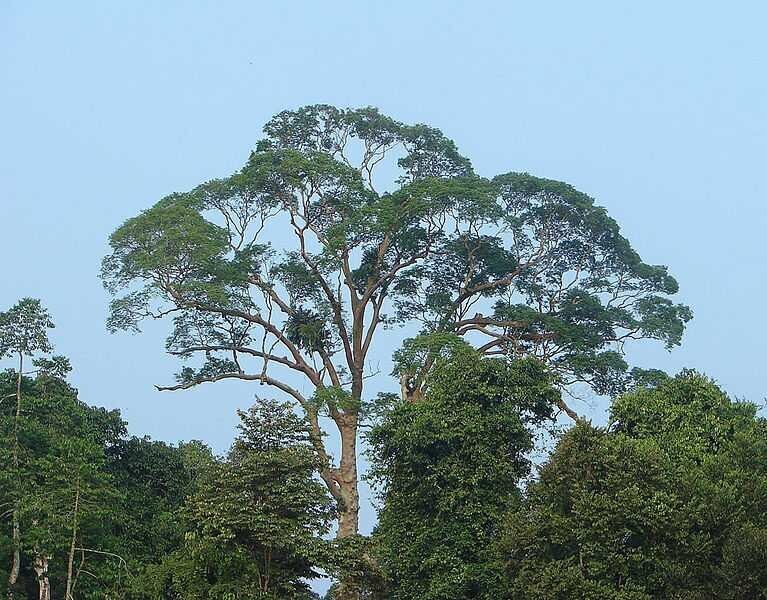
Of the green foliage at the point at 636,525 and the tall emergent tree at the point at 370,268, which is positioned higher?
the tall emergent tree at the point at 370,268

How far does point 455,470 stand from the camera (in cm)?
2058

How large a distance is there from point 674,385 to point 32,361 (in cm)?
1453

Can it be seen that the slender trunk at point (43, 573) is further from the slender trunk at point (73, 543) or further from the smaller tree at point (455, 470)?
the smaller tree at point (455, 470)

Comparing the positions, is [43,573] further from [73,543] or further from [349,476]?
[349,476]

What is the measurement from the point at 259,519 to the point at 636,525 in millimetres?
6155

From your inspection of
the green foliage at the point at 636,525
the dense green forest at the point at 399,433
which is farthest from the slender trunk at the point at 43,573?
the green foliage at the point at 636,525

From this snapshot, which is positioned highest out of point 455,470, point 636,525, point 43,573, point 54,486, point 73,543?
point 54,486

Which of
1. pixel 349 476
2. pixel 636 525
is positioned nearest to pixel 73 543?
pixel 349 476

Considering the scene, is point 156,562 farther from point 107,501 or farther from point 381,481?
point 381,481

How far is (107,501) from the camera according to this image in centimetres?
2425

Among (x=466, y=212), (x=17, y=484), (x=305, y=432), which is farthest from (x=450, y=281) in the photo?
(x=17, y=484)

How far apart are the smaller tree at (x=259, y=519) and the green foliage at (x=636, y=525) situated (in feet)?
11.6

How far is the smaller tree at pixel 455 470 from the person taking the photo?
2028 centimetres

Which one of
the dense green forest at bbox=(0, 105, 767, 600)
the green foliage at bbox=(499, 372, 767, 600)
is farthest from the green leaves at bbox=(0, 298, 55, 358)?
the green foliage at bbox=(499, 372, 767, 600)
